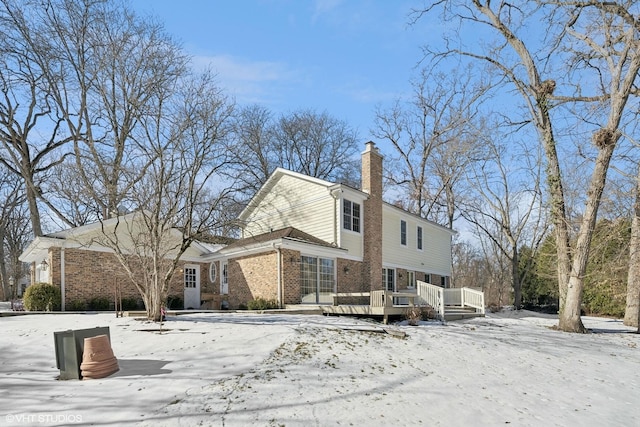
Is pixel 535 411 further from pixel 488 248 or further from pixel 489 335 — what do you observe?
pixel 488 248

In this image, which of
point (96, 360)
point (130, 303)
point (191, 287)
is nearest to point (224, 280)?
point (191, 287)

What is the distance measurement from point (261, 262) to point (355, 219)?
15.2 feet

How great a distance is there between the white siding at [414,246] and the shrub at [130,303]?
36.9 feet

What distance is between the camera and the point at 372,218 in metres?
19.4

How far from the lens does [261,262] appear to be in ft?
56.5

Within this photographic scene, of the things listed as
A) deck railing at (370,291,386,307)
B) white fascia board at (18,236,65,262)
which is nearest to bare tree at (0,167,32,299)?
white fascia board at (18,236,65,262)

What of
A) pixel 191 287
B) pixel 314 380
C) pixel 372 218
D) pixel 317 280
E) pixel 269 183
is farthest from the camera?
pixel 269 183

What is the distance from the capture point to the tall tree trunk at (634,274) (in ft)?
48.1

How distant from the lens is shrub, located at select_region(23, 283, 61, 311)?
51.4 ft

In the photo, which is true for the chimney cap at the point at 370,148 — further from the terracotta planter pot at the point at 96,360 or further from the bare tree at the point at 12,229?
the bare tree at the point at 12,229

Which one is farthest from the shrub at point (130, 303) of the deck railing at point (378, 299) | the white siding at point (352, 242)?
the deck railing at point (378, 299)

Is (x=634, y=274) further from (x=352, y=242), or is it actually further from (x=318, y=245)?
(x=318, y=245)

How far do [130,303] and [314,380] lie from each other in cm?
1371

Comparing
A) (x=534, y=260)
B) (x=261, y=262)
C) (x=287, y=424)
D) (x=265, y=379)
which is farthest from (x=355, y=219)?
(x=534, y=260)
